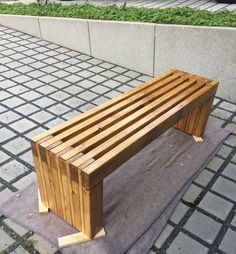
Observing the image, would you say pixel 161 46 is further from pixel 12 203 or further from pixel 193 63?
pixel 12 203

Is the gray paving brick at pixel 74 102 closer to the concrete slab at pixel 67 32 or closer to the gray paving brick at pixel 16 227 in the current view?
the concrete slab at pixel 67 32

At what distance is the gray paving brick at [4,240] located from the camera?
89.8 inches

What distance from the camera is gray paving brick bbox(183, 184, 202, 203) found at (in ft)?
8.83

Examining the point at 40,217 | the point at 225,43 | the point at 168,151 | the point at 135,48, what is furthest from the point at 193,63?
the point at 40,217

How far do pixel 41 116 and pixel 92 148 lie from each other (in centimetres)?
183

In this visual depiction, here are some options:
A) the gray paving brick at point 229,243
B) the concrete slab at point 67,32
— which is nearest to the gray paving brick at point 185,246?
the gray paving brick at point 229,243

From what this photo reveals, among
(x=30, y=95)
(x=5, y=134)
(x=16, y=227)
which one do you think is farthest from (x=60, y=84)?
(x=16, y=227)

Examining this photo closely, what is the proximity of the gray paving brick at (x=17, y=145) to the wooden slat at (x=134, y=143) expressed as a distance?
4.78 feet

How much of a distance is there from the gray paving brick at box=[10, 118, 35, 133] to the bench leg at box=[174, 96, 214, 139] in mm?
1665

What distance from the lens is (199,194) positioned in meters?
2.73

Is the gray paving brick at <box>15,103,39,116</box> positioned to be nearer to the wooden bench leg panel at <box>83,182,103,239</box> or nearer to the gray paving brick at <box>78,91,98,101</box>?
the gray paving brick at <box>78,91,98,101</box>

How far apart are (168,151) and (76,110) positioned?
1.35 metres

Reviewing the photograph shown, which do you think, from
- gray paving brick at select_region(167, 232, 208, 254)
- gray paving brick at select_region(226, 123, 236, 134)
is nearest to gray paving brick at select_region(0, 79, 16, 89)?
gray paving brick at select_region(226, 123, 236, 134)

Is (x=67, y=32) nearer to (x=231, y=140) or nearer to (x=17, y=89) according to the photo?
(x=17, y=89)
